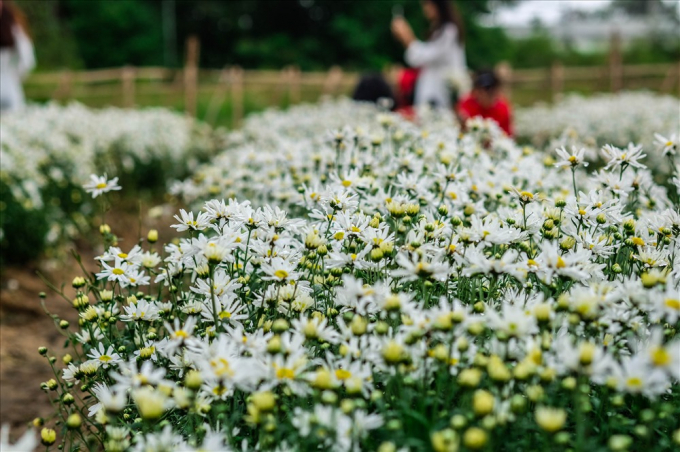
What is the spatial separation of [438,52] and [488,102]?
36.3 inches

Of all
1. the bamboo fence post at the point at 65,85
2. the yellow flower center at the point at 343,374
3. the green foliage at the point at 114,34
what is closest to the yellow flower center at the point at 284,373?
the yellow flower center at the point at 343,374

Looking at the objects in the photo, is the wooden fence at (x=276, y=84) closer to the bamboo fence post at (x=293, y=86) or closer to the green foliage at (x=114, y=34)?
the bamboo fence post at (x=293, y=86)

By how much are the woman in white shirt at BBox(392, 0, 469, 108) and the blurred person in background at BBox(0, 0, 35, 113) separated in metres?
3.77

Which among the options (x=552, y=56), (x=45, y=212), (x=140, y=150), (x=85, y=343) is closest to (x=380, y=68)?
(x=552, y=56)

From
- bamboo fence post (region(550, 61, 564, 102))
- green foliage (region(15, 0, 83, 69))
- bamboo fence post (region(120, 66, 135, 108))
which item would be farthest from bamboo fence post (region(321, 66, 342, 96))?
green foliage (region(15, 0, 83, 69))

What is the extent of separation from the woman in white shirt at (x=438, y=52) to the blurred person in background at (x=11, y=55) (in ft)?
12.4

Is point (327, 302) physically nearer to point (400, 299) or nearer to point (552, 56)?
point (400, 299)

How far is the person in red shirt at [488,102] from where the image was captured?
6.35 m

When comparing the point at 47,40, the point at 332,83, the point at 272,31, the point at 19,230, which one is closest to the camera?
the point at 19,230

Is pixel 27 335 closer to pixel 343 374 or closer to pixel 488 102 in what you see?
pixel 343 374

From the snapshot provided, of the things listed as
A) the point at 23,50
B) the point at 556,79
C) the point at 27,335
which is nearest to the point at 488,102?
the point at 27,335

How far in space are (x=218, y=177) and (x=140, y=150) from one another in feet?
12.4

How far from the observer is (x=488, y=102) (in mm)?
6441

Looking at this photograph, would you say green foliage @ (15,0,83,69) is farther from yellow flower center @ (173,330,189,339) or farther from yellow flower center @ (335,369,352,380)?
yellow flower center @ (335,369,352,380)
